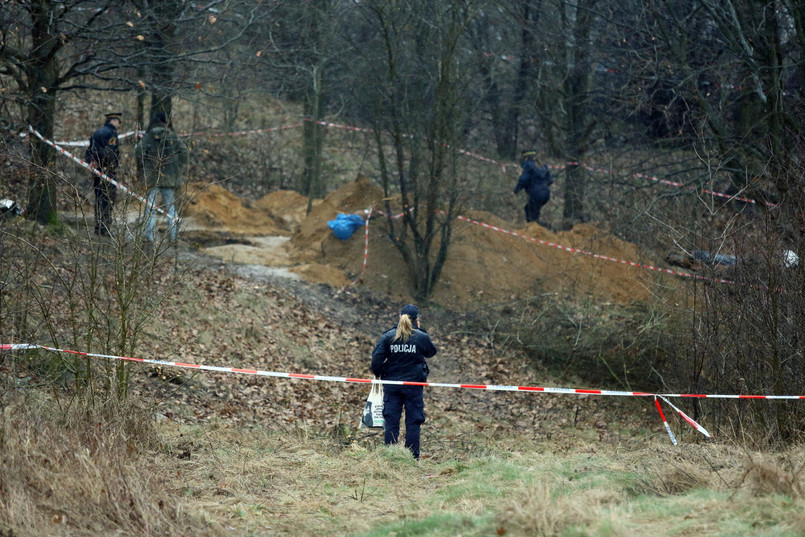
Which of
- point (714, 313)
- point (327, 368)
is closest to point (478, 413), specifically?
point (327, 368)

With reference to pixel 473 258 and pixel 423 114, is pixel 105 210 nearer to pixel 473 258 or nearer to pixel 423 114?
pixel 423 114

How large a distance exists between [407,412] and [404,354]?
64 cm

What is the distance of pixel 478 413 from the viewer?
12.1 m

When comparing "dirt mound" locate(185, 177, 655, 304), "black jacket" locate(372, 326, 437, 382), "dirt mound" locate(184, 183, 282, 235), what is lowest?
"black jacket" locate(372, 326, 437, 382)

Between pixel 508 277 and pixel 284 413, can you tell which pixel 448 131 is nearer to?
pixel 508 277

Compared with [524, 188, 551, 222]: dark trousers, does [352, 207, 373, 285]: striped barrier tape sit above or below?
below

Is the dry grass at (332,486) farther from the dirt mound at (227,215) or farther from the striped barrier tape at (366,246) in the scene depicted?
the dirt mound at (227,215)

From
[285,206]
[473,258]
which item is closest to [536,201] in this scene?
[473,258]

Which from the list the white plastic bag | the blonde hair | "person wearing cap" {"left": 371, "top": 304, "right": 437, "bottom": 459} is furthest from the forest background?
the blonde hair

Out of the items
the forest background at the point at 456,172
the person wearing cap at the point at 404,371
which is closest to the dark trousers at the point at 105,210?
the forest background at the point at 456,172

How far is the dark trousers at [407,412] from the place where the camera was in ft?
29.8

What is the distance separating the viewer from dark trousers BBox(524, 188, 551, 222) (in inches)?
782

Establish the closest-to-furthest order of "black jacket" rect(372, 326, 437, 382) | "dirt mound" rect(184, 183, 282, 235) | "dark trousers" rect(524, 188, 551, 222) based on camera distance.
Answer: "black jacket" rect(372, 326, 437, 382)
"dirt mound" rect(184, 183, 282, 235)
"dark trousers" rect(524, 188, 551, 222)

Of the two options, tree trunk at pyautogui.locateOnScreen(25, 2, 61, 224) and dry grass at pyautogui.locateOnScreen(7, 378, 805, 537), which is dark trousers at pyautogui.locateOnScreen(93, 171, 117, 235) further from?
→ dry grass at pyautogui.locateOnScreen(7, 378, 805, 537)
